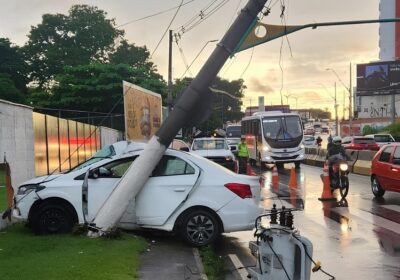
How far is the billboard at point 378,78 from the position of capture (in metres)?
77.6

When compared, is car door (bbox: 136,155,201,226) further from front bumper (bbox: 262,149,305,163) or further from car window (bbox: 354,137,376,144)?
car window (bbox: 354,137,376,144)

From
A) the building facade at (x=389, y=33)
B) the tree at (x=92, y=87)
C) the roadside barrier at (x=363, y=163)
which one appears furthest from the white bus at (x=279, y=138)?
the building facade at (x=389, y=33)

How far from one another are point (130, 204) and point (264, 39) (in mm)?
5330

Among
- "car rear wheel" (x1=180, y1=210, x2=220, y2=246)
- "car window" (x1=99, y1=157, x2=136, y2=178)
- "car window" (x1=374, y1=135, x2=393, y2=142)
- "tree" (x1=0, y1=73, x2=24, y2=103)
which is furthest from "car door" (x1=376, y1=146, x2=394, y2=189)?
"tree" (x1=0, y1=73, x2=24, y2=103)

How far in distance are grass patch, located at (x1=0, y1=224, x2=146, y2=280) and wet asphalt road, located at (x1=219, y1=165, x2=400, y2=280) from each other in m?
1.46

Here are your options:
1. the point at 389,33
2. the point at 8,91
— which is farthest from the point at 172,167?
the point at 389,33

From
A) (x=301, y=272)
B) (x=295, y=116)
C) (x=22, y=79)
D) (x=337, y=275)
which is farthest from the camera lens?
(x=22, y=79)

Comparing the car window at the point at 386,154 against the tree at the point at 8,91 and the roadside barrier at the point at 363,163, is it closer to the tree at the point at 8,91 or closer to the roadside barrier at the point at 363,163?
the roadside barrier at the point at 363,163

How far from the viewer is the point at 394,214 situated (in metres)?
12.4

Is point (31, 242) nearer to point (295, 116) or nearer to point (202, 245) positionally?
point (202, 245)

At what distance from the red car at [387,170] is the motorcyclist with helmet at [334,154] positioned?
0.96m

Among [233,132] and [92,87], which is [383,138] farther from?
[92,87]

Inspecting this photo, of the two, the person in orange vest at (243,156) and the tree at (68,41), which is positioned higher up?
the tree at (68,41)

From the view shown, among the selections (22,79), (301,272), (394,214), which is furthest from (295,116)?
(22,79)
